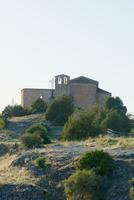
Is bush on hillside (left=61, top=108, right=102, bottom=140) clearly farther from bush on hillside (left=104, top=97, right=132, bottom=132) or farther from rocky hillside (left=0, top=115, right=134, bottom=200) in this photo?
rocky hillside (left=0, top=115, right=134, bottom=200)

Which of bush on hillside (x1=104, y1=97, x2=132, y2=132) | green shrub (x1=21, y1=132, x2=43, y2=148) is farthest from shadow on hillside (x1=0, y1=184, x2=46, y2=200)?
bush on hillside (x1=104, y1=97, x2=132, y2=132)

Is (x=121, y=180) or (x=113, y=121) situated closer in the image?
(x=121, y=180)

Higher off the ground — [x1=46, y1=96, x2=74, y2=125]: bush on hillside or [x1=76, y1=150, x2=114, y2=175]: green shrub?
[x1=46, y1=96, x2=74, y2=125]: bush on hillside

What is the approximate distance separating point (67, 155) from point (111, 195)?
21.7ft

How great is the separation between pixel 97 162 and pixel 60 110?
131 ft

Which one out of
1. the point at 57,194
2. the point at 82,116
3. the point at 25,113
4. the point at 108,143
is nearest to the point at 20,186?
the point at 57,194

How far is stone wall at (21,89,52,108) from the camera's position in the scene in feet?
292

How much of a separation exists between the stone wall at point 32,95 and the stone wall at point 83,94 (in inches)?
205

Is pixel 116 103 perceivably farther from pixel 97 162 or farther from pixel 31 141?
pixel 97 162

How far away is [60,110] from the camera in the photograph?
69.9m

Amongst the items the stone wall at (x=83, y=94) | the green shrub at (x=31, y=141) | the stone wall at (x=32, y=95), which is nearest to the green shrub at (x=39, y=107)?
the stone wall at (x=83, y=94)

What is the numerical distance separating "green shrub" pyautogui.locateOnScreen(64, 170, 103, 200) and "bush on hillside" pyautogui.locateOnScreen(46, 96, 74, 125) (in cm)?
3987

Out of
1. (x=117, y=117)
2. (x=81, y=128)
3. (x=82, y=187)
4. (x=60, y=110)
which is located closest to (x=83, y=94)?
(x=60, y=110)

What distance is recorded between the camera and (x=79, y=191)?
27641 mm
